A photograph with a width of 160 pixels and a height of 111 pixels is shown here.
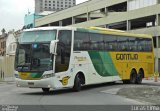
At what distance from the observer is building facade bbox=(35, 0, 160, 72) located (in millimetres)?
65562

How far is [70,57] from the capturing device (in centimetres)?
2292

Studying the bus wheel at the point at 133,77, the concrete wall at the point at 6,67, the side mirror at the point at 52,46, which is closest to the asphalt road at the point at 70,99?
the side mirror at the point at 52,46

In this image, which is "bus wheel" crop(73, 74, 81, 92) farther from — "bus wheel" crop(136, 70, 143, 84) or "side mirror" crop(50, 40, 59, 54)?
"bus wheel" crop(136, 70, 143, 84)

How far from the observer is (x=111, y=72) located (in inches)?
1086

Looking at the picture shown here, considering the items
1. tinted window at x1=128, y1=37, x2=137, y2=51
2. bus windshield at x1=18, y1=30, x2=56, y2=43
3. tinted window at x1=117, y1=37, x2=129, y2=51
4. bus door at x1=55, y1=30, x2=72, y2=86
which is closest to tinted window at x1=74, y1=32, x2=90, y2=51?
bus door at x1=55, y1=30, x2=72, y2=86

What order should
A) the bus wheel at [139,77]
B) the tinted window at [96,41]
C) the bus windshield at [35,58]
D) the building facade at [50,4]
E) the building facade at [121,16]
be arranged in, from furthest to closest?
the building facade at [50,4]
the building facade at [121,16]
the bus wheel at [139,77]
the tinted window at [96,41]
the bus windshield at [35,58]

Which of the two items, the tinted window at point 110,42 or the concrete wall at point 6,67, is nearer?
the tinted window at point 110,42

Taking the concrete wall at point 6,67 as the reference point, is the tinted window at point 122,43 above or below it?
above

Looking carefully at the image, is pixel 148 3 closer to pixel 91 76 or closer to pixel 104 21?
pixel 104 21

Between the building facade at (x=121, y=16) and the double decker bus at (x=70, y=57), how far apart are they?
36621mm

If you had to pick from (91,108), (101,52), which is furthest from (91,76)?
(91,108)

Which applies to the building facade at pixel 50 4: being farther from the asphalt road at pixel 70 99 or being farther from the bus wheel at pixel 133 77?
the asphalt road at pixel 70 99

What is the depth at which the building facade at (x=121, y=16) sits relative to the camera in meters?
65.6

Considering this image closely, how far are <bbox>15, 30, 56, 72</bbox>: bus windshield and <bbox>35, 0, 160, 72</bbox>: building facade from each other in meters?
44.1
